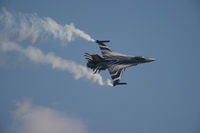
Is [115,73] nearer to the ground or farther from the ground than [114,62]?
nearer to the ground

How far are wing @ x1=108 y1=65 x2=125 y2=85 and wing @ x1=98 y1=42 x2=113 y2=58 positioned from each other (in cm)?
686

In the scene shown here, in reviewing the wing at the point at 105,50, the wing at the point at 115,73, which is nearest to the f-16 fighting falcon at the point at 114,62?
the wing at the point at 115,73

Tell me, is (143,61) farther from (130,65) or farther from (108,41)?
(108,41)

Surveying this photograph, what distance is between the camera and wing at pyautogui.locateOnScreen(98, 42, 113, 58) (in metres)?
103

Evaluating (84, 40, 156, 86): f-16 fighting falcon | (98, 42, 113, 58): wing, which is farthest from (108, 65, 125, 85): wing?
(98, 42, 113, 58): wing

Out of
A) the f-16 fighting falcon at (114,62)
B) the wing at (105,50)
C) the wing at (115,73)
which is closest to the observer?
the wing at (115,73)

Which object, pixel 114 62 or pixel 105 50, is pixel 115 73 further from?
pixel 105 50

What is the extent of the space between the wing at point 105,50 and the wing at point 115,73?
6.86 metres

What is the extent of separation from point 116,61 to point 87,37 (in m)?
12.7

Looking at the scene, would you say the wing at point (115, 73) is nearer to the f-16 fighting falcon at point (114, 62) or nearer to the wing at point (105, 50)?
the f-16 fighting falcon at point (114, 62)

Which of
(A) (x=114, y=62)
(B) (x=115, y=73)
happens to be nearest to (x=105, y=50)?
(A) (x=114, y=62)

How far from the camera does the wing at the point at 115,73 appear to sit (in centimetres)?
9306

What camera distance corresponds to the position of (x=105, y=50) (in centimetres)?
10500

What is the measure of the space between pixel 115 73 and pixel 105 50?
503 inches
